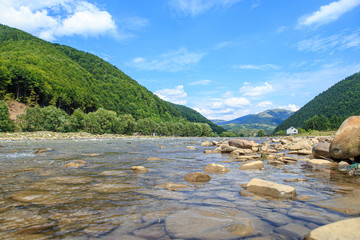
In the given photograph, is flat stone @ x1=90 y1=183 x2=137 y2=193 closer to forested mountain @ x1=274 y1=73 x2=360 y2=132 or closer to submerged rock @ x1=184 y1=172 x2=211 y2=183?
submerged rock @ x1=184 y1=172 x2=211 y2=183

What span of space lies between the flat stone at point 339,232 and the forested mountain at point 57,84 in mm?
103166

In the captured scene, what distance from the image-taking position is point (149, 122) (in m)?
111

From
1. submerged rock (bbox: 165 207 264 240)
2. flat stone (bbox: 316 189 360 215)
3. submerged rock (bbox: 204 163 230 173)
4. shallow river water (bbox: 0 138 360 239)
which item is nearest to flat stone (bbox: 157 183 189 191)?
→ shallow river water (bbox: 0 138 360 239)

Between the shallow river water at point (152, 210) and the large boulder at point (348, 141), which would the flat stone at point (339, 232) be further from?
the large boulder at point (348, 141)

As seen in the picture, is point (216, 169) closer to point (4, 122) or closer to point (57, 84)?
point (4, 122)

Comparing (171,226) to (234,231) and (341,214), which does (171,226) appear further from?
(341,214)

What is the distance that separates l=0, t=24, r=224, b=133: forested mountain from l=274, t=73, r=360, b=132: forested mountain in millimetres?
123482

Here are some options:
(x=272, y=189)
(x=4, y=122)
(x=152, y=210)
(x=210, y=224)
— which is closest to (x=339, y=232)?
(x=210, y=224)

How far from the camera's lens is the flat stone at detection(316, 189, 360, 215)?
4184 millimetres

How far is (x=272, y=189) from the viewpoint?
539 centimetres

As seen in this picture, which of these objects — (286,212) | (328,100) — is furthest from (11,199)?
(328,100)

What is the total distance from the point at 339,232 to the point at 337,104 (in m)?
195

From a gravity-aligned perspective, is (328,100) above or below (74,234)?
above

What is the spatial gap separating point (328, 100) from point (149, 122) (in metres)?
160
